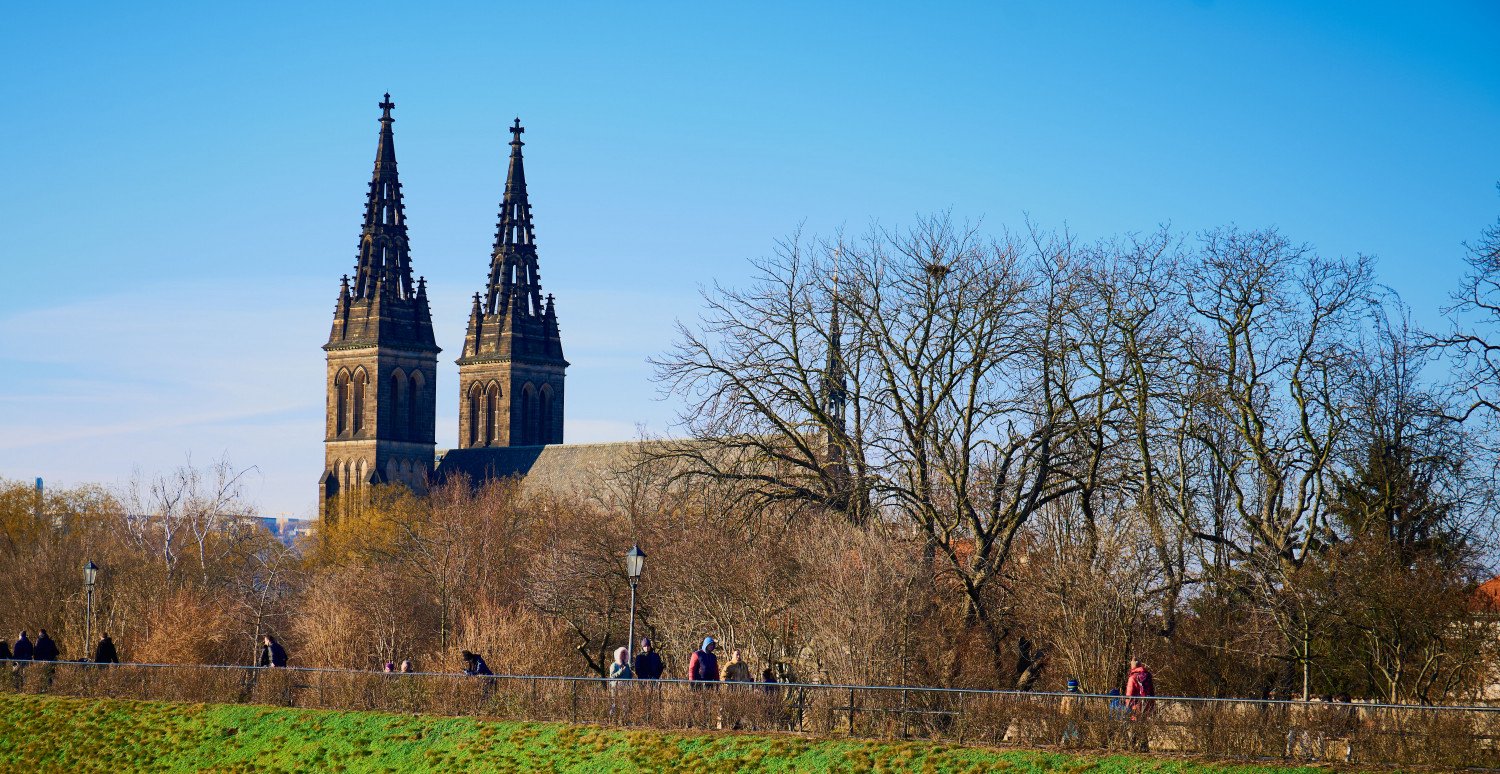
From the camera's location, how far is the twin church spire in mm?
104375

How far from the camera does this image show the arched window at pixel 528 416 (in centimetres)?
10775

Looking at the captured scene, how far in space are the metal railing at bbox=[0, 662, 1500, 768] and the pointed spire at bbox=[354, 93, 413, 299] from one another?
2856 inches

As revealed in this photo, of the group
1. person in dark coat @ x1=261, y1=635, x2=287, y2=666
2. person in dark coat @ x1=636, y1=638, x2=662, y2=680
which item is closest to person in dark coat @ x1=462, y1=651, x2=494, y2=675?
person in dark coat @ x1=636, y1=638, x2=662, y2=680

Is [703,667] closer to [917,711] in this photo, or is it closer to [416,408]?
[917,711]

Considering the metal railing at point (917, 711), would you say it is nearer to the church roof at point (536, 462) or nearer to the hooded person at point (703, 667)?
the hooded person at point (703, 667)

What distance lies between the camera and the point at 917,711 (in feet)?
82.2

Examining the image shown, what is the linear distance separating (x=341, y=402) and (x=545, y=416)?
41.1 ft

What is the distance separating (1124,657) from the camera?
31094 millimetres

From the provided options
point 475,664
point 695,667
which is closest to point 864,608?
point 695,667

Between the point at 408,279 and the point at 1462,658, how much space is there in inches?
3318

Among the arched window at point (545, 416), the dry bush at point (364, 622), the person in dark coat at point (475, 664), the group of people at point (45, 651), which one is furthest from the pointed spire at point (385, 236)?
the person in dark coat at point (475, 664)

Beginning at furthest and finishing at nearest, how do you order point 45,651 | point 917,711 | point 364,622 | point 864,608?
point 364,622
point 45,651
point 864,608
point 917,711

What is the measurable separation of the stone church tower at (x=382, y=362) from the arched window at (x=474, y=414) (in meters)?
3.12

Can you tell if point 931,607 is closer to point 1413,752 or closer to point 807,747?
point 807,747
